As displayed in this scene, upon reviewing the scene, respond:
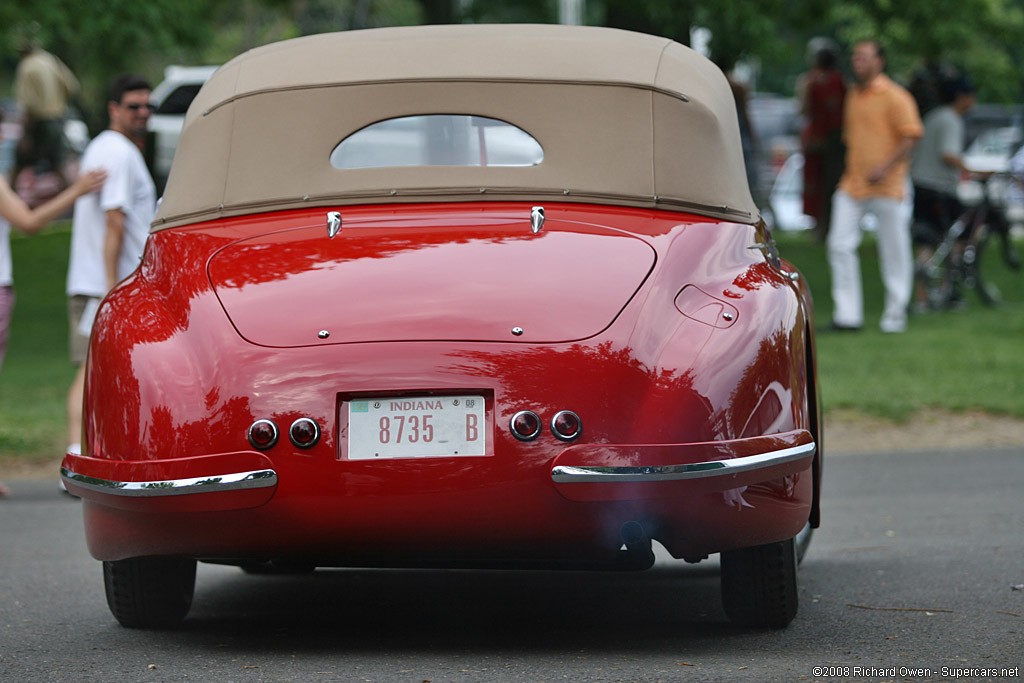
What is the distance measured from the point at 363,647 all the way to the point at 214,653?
1.25 ft

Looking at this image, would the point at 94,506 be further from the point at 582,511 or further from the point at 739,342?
the point at 739,342

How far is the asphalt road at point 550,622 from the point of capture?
3891mm

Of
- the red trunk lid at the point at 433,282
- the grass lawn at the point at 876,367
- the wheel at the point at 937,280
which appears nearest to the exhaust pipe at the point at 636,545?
the red trunk lid at the point at 433,282

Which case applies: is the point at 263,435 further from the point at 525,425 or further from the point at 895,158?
the point at 895,158

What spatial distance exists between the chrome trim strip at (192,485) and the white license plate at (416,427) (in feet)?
0.73

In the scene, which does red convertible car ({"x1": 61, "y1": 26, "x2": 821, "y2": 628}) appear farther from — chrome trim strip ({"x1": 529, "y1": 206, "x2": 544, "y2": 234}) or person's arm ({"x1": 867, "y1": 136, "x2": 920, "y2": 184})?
person's arm ({"x1": 867, "y1": 136, "x2": 920, "y2": 184})

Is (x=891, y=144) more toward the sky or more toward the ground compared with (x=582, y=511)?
more toward the sky

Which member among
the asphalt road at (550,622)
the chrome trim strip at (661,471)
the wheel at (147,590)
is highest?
the chrome trim strip at (661,471)

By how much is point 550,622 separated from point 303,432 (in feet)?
3.89

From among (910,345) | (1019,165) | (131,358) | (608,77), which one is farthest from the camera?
(1019,165)

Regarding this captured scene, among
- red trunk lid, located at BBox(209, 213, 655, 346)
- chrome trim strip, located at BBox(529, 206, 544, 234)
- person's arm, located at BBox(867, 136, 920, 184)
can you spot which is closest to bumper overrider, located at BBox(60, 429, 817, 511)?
red trunk lid, located at BBox(209, 213, 655, 346)

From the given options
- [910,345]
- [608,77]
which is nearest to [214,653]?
[608,77]

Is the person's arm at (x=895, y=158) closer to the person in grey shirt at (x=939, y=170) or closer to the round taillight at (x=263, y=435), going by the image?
the person in grey shirt at (x=939, y=170)

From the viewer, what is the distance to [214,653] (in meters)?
4.17
